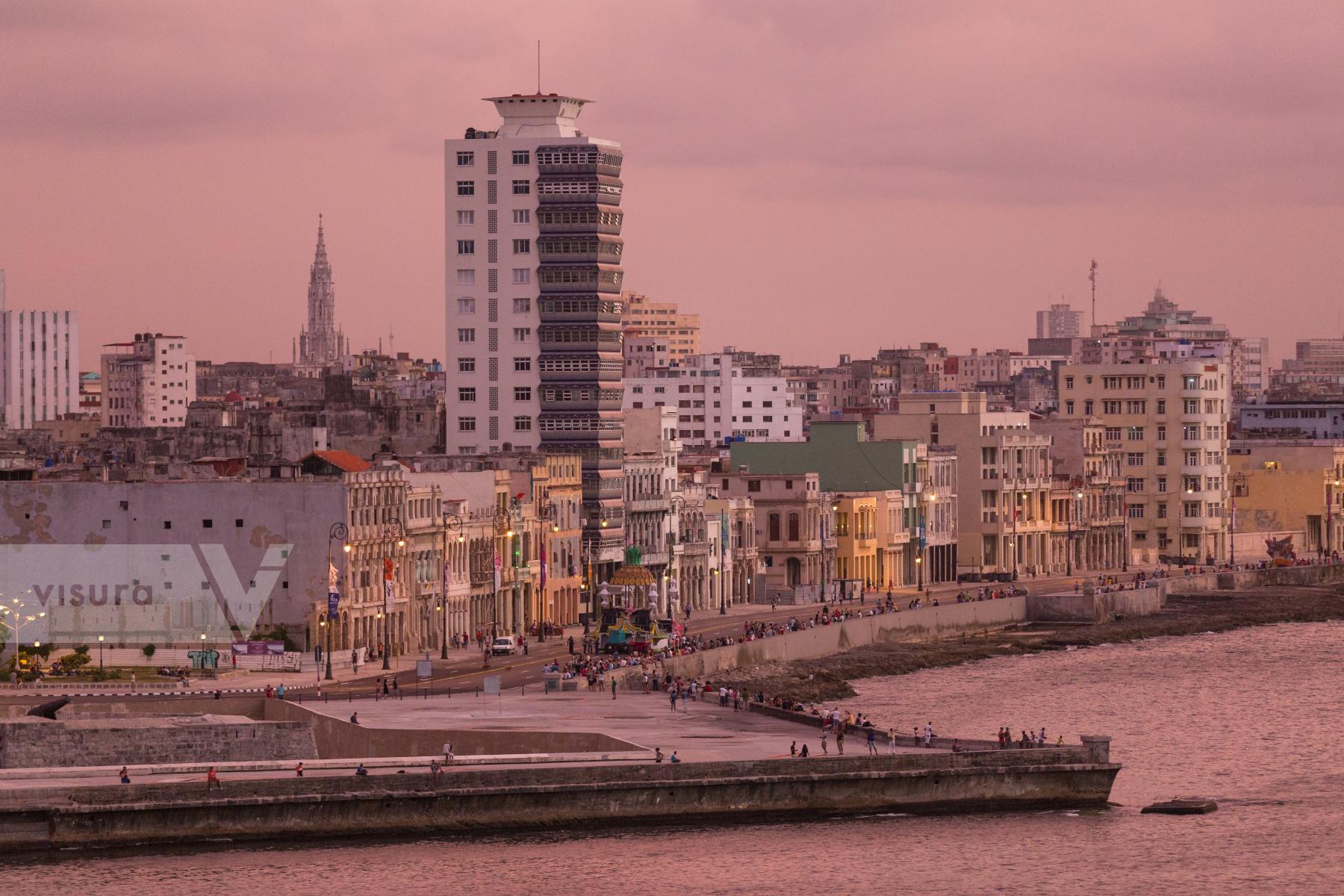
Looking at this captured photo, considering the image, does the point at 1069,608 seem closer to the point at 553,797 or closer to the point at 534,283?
the point at 534,283

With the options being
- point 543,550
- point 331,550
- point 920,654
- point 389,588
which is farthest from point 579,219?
point 331,550

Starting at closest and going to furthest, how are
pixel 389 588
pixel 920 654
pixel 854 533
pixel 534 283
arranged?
pixel 389 588 < pixel 920 654 < pixel 534 283 < pixel 854 533

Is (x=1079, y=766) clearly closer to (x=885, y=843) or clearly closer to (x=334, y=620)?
(x=885, y=843)

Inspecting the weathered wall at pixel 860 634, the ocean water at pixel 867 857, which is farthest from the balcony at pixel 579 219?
the ocean water at pixel 867 857

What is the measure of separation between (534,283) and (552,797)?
299 feet

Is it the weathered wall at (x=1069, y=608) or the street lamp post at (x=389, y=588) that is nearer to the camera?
the street lamp post at (x=389, y=588)

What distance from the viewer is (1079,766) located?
10806 cm

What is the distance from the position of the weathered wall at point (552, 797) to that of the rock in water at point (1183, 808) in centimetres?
191

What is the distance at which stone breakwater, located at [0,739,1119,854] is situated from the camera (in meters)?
95.9

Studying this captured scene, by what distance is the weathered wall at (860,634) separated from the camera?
14112cm

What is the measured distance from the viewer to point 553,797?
100625 millimetres

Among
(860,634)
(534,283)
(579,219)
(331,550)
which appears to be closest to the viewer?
(331,550)

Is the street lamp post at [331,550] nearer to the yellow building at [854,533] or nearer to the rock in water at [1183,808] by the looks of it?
the rock in water at [1183,808]

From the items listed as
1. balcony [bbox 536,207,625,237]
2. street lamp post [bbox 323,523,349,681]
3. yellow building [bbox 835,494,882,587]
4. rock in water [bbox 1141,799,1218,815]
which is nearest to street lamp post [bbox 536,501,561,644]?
street lamp post [bbox 323,523,349,681]
